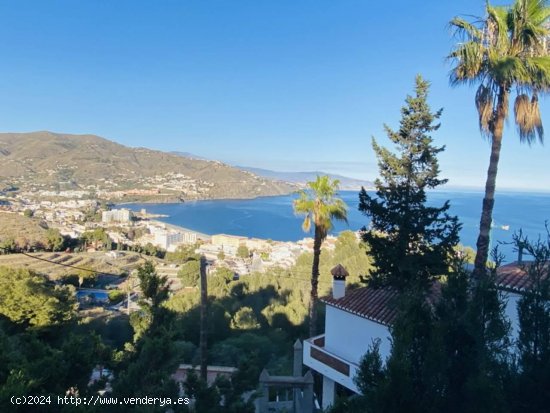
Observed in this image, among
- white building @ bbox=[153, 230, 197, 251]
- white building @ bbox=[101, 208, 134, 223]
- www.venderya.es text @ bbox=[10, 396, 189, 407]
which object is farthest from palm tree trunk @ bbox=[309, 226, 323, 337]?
white building @ bbox=[101, 208, 134, 223]

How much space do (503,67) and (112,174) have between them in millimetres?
174168

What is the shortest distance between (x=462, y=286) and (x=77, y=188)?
15763 cm

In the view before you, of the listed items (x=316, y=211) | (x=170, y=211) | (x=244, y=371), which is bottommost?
(x=170, y=211)

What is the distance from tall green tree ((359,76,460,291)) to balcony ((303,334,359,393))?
1.99 metres

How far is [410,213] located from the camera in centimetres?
861

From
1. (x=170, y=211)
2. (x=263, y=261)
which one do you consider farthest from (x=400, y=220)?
(x=170, y=211)

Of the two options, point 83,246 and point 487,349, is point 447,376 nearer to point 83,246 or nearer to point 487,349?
point 487,349

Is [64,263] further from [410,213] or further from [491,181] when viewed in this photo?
[491,181]

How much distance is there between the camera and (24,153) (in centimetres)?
16775

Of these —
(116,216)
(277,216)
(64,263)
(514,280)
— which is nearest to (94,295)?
(64,263)

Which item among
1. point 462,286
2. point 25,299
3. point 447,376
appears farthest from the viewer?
point 25,299

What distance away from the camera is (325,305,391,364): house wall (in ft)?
27.6

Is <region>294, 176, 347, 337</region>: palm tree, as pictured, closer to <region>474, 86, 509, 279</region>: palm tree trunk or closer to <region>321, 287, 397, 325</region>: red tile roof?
<region>321, 287, 397, 325</region>: red tile roof

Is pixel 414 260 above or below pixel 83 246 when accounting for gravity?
above
